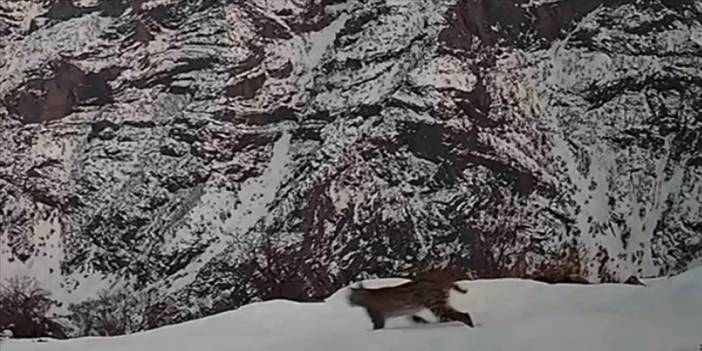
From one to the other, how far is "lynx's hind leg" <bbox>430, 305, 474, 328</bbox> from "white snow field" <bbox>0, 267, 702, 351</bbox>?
0.02 m

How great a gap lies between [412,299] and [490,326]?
208 mm

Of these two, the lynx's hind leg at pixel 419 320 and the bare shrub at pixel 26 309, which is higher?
the bare shrub at pixel 26 309

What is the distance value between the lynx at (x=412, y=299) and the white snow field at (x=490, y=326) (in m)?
0.02

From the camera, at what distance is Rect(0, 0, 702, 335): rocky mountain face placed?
2.32m

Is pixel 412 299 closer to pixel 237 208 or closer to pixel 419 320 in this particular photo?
pixel 419 320

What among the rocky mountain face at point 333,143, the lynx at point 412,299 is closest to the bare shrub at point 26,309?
the rocky mountain face at point 333,143

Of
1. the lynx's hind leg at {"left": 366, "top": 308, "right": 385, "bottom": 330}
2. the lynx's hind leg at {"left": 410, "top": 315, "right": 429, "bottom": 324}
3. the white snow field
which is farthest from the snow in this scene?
the lynx's hind leg at {"left": 410, "top": 315, "right": 429, "bottom": 324}

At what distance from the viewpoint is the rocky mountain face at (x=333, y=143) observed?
2320mm

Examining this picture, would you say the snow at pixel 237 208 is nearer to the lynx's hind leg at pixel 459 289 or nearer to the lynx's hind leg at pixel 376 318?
the lynx's hind leg at pixel 376 318

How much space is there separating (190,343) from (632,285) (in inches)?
46.1

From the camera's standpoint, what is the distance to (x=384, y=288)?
2.15m

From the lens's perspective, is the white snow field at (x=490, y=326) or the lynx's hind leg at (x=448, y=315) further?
the lynx's hind leg at (x=448, y=315)

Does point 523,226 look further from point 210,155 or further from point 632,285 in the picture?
point 210,155

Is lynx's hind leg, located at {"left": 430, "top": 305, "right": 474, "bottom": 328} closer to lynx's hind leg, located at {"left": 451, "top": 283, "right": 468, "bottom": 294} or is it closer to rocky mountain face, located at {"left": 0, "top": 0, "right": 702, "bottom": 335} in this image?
lynx's hind leg, located at {"left": 451, "top": 283, "right": 468, "bottom": 294}
